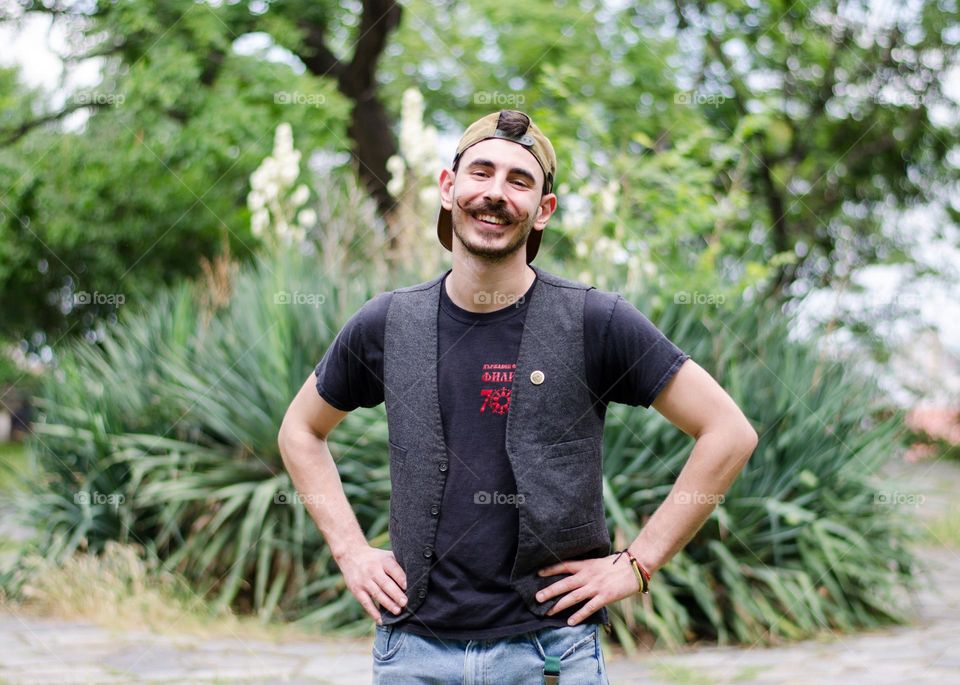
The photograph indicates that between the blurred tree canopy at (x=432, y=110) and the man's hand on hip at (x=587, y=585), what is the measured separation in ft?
20.5

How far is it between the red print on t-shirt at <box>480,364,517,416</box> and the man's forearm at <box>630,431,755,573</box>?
409mm

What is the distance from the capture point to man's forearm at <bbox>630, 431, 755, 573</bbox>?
2.26 m

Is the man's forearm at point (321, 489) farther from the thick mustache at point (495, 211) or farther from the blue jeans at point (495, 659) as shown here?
the thick mustache at point (495, 211)

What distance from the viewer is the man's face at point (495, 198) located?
226 cm

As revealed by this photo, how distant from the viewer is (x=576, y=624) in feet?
7.22

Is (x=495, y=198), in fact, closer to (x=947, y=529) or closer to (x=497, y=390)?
(x=497, y=390)

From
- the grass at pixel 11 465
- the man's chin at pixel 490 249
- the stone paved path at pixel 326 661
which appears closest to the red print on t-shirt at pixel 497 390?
the man's chin at pixel 490 249

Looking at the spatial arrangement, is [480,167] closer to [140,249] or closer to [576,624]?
[576,624]

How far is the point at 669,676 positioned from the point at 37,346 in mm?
14475

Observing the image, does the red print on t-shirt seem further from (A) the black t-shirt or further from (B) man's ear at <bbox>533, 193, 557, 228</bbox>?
(B) man's ear at <bbox>533, 193, 557, 228</bbox>

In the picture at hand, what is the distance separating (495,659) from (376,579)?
0.33 metres

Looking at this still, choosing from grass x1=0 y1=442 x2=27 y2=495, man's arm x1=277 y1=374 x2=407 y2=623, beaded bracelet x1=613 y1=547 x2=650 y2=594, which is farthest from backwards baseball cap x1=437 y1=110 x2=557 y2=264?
grass x1=0 y1=442 x2=27 y2=495

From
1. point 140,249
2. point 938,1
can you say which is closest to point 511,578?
point 140,249

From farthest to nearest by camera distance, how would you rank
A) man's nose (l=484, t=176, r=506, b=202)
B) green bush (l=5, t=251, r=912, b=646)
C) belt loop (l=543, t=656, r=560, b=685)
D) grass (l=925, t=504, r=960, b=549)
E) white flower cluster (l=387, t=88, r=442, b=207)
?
grass (l=925, t=504, r=960, b=549)
white flower cluster (l=387, t=88, r=442, b=207)
green bush (l=5, t=251, r=912, b=646)
man's nose (l=484, t=176, r=506, b=202)
belt loop (l=543, t=656, r=560, b=685)
